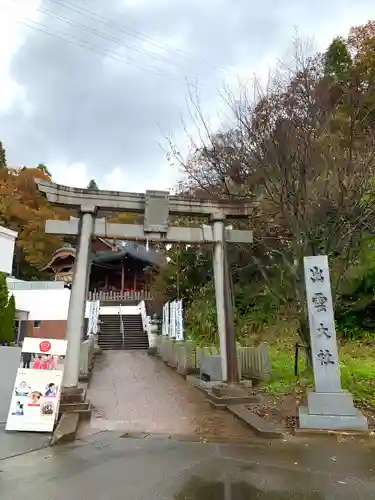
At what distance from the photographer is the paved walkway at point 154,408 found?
8016 mm

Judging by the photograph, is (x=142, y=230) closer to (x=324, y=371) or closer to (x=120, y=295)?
(x=324, y=371)

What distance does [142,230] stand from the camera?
36.3ft

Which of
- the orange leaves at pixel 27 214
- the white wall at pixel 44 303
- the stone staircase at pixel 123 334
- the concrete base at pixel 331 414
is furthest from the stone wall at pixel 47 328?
the concrete base at pixel 331 414

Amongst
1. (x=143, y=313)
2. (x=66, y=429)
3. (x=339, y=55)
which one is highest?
(x=339, y=55)

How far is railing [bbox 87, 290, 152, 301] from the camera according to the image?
37803 millimetres

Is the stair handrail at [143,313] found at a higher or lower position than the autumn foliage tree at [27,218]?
lower

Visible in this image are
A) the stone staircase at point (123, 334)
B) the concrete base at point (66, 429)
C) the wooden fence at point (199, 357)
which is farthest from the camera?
the stone staircase at point (123, 334)

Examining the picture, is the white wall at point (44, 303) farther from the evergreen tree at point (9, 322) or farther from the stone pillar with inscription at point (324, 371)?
Answer: the stone pillar with inscription at point (324, 371)

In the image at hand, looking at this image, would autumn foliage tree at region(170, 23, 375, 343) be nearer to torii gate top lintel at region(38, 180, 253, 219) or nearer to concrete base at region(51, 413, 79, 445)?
torii gate top lintel at region(38, 180, 253, 219)

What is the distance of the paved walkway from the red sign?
1.60 meters

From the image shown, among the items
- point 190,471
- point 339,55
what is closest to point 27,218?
point 339,55

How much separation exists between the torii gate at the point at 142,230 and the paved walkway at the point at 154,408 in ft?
4.29

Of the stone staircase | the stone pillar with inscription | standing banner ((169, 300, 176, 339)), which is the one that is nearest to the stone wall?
the stone staircase

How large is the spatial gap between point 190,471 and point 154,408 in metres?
4.89
